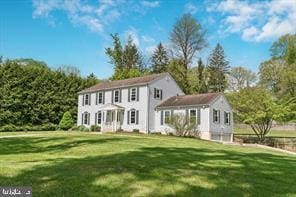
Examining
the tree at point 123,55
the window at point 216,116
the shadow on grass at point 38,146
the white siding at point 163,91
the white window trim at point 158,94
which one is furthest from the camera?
the tree at point 123,55

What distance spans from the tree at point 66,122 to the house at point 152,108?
2062 mm

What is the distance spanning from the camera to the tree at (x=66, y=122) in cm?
Answer: 3975

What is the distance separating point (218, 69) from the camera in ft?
206

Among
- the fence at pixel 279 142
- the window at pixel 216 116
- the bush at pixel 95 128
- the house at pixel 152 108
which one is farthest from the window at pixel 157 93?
the fence at pixel 279 142

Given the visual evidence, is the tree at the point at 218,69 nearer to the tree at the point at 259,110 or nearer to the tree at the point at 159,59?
the tree at the point at 159,59

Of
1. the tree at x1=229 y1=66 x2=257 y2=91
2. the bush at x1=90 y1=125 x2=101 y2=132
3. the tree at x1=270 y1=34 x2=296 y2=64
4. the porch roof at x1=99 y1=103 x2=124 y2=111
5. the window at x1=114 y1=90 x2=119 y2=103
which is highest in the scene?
the tree at x1=270 y1=34 x2=296 y2=64

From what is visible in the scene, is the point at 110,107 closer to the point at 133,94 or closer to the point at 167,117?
the point at 133,94

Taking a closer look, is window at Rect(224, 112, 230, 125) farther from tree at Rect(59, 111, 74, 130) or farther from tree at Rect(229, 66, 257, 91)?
tree at Rect(229, 66, 257, 91)

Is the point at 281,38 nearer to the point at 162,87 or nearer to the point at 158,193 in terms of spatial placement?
the point at 162,87

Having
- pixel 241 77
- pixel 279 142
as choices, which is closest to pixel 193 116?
pixel 279 142

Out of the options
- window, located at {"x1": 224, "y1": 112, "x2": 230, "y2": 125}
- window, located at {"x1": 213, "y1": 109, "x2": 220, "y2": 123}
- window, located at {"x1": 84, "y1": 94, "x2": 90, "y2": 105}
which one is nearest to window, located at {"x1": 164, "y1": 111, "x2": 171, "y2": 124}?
window, located at {"x1": 213, "y1": 109, "x2": 220, "y2": 123}

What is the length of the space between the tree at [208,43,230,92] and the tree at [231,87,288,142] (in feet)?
68.8

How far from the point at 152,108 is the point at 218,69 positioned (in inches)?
1147

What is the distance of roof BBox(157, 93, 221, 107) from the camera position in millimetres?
33469
